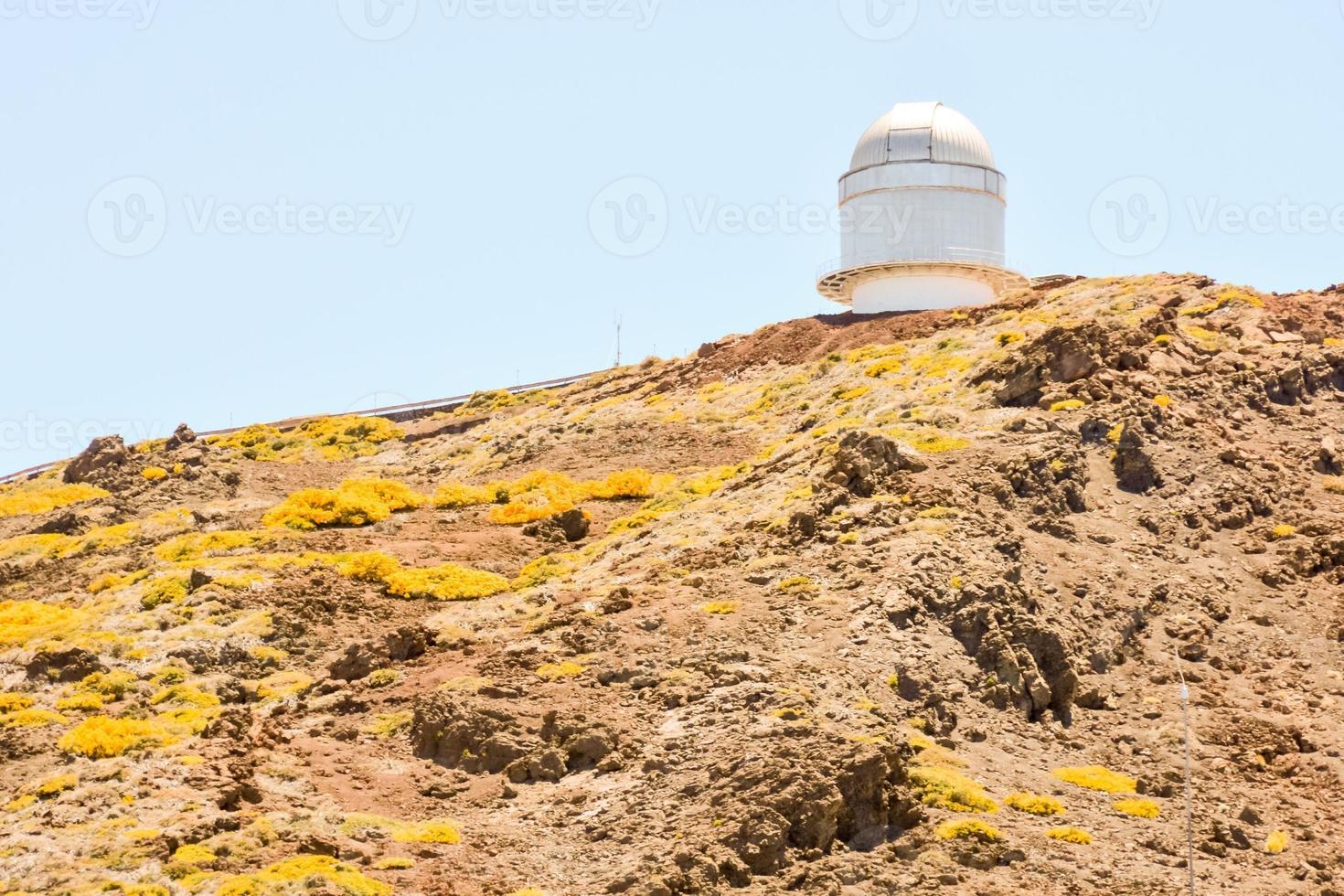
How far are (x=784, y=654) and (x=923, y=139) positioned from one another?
3431 centimetres

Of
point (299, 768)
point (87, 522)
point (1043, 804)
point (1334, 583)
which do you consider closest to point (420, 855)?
point (299, 768)

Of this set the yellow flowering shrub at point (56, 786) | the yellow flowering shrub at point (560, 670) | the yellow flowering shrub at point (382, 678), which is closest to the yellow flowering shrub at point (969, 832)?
the yellow flowering shrub at point (560, 670)

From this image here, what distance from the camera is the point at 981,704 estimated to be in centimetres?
3531

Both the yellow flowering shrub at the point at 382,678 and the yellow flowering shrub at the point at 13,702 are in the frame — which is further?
the yellow flowering shrub at the point at 382,678

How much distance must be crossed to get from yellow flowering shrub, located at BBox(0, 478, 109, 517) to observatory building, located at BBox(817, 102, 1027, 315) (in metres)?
26.2

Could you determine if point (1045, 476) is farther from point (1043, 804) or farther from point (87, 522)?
point (87, 522)

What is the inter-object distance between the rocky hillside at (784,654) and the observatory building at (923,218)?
9212 mm

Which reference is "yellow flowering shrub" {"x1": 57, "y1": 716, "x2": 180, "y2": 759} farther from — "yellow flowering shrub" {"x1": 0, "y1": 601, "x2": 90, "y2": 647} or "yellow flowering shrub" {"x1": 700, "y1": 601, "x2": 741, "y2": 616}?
"yellow flowering shrub" {"x1": 700, "y1": 601, "x2": 741, "y2": 616}

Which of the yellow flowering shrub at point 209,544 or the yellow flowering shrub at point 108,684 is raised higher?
the yellow flowering shrub at point 209,544

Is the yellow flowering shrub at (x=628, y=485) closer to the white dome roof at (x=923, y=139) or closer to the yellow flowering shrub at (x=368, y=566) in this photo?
the yellow flowering shrub at (x=368, y=566)

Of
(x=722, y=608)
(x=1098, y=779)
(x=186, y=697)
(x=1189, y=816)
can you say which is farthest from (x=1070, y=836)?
(x=186, y=697)

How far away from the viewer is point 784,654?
35.9 metres

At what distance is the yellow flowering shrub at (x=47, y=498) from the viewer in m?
64.1

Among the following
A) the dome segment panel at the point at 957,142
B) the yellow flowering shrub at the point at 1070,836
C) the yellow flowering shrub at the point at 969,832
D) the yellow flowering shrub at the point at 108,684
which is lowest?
the yellow flowering shrub at the point at 1070,836
